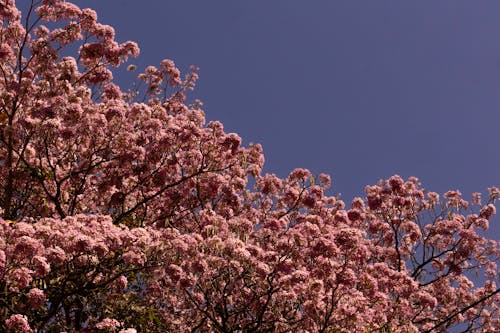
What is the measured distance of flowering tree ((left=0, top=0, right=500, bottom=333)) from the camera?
462 inches

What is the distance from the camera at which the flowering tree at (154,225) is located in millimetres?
11734

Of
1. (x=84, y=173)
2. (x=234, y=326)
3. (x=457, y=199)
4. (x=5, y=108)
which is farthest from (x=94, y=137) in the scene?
(x=457, y=199)

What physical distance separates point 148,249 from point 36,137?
199 inches

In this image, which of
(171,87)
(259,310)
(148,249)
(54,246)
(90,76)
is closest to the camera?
(54,246)

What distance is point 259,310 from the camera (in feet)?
46.2

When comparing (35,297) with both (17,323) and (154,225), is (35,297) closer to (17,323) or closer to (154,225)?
(17,323)

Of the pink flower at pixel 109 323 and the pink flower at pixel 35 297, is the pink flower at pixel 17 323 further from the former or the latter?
the pink flower at pixel 109 323

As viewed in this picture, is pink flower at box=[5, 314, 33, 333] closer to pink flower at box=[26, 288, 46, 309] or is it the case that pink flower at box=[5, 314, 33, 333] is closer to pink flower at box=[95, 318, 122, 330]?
pink flower at box=[26, 288, 46, 309]

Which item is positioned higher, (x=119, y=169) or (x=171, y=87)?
(x=171, y=87)

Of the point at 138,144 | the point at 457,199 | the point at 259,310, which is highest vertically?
the point at 457,199

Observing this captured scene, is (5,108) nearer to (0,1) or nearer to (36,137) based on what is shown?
(36,137)

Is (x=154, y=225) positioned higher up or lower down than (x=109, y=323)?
higher up

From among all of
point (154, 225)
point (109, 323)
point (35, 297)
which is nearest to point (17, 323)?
point (35, 297)

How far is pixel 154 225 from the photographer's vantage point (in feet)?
51.9
